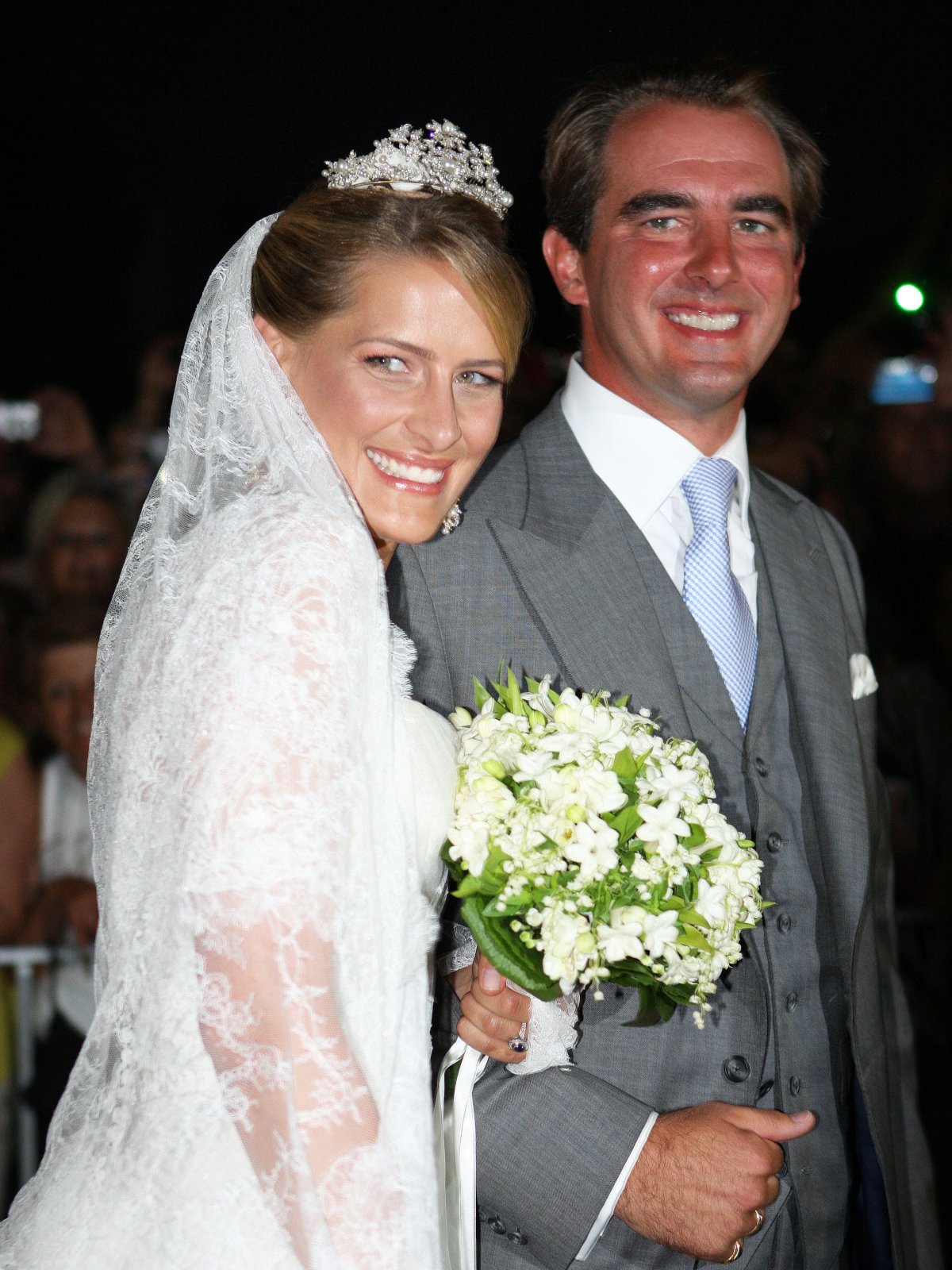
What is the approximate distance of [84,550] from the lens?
405 centimetres

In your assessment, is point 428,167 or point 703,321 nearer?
point 428,167

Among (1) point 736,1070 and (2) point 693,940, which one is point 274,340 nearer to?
(2) point 693,940

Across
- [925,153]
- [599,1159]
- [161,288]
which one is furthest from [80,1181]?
[925,153]

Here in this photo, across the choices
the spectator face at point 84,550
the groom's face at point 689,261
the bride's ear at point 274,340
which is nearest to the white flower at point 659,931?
the bride's ear at point 274,340

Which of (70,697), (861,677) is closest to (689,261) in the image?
(861,677)

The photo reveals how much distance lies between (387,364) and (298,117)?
2.25m

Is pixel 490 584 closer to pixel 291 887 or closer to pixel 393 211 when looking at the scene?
pixel 393 211

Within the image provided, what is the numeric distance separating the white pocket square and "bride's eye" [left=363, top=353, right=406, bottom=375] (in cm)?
108

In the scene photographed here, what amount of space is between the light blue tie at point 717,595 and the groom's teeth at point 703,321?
0.23 meters

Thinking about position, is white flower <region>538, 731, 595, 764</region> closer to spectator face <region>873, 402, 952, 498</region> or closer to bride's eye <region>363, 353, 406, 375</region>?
bride's eye <region>363, 353, 406, 375</region>

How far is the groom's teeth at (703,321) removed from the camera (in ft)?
7.50

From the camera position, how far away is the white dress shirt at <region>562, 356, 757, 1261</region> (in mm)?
2248

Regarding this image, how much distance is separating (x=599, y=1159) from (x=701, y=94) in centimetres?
183

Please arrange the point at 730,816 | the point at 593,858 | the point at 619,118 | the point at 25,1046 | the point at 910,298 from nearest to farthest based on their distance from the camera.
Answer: the point at 593,858, the point at 730,816, the point at 619,118, the point at 25,1046, the point at 910,298
